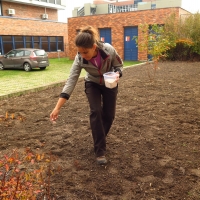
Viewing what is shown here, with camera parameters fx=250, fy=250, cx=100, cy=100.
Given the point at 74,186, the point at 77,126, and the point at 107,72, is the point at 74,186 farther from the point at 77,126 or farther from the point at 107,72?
the point at 77,126

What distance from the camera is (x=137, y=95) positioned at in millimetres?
7160

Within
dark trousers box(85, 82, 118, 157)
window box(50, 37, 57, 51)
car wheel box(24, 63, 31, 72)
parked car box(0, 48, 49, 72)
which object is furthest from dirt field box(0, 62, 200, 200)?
window box(50, 37, 57, 51)

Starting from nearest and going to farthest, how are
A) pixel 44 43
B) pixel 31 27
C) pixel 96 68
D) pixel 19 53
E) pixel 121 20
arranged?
pixel 96 68, pixel 19 53, pixel 121 20, pixel 31 27, pixel 44 43

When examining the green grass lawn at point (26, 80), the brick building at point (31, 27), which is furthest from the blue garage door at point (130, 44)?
the brick building at point (31, 27)

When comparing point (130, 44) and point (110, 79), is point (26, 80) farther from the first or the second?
point (130, 44)

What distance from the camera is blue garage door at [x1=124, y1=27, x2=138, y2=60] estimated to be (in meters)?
23.0

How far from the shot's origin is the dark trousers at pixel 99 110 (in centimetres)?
318

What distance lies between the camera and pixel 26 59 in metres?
16.7

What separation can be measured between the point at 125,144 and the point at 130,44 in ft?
67.4

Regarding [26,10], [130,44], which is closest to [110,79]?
[130,44]

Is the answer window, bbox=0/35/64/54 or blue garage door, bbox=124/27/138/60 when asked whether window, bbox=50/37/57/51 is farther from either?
blue garage door, bbox=124/27/138/60

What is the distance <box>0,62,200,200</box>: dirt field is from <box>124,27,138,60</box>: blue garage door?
55.9 feet

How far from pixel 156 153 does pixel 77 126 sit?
170cm

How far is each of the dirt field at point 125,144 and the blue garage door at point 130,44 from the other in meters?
17.0
